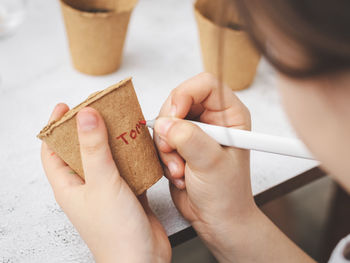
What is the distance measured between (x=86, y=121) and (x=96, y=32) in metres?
0.30

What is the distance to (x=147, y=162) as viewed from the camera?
46 cm

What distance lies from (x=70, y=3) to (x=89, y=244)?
43 centimetres

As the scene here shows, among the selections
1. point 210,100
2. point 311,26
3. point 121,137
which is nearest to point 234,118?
point 210,100

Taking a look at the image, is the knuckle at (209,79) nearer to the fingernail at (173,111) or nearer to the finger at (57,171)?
the fingernail at (173,111)

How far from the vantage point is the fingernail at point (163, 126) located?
1.44 ft

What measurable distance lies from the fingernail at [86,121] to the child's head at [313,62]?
193 millimetres

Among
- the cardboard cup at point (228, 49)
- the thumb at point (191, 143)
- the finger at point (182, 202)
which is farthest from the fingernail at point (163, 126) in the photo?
the cardboard cup at point (228, 49)

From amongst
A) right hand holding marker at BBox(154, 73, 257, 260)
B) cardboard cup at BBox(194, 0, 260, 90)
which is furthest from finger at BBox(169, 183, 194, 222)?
cardboard cup at BBox(194, 0, 260, 90)

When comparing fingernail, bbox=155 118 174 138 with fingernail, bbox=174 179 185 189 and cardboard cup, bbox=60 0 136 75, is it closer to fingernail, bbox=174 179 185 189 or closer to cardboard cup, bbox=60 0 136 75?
fingernail, bbox=174 179 185 189

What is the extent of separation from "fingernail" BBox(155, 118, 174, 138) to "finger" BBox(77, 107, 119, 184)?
0.06m

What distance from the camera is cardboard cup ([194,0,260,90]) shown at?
0.65 m

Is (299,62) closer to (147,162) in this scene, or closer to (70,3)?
(147,162)

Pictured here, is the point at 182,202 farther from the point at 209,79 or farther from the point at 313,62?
the point at 313,62

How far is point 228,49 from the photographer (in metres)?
0.66
